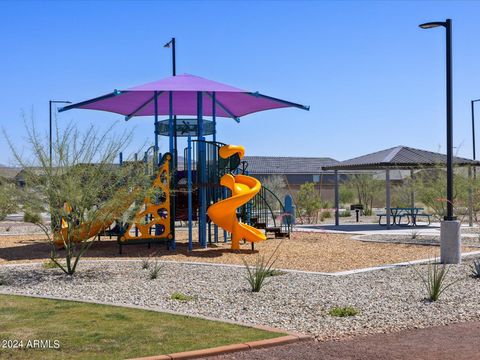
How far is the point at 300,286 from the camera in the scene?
10.3 meters

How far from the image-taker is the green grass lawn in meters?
6.09

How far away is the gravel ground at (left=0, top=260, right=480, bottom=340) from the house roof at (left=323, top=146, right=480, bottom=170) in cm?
1122

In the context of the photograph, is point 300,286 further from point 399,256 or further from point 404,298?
point 399,256

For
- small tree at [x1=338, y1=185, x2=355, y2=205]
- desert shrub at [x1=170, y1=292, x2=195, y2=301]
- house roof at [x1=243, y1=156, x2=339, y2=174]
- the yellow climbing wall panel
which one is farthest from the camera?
house roof at [x1=243, y1=156, x2=339, y2=174]

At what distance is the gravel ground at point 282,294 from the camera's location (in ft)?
25.4

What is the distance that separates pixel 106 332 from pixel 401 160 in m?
19.2

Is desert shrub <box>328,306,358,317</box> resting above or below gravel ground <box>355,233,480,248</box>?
below

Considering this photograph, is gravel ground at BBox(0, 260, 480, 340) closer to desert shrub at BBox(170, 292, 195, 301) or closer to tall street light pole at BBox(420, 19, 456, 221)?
desert shrub at BBox(170, 292, 195, 301)

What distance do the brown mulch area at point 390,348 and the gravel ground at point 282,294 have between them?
1.05 feet

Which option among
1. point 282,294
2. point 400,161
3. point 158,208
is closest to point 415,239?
point 400,161

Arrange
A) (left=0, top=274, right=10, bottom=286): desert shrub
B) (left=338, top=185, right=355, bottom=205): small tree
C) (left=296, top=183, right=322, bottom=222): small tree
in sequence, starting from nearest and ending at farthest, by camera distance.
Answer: (left=0, top=274, right=10, bottom=286): desert shrub, (left=296, top=183, right=322, bottom=222): small tree, (left=338, top=185, right=355, bottom=205): small tree

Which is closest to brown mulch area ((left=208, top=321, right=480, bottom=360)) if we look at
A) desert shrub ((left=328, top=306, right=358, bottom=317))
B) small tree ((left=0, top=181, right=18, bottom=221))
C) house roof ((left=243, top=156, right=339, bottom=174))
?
desert shrub ((left=328, top=306, right=358, bottom=317))

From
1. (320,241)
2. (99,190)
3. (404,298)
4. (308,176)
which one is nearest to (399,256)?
(320,241)

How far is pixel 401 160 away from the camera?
79.7 feet
